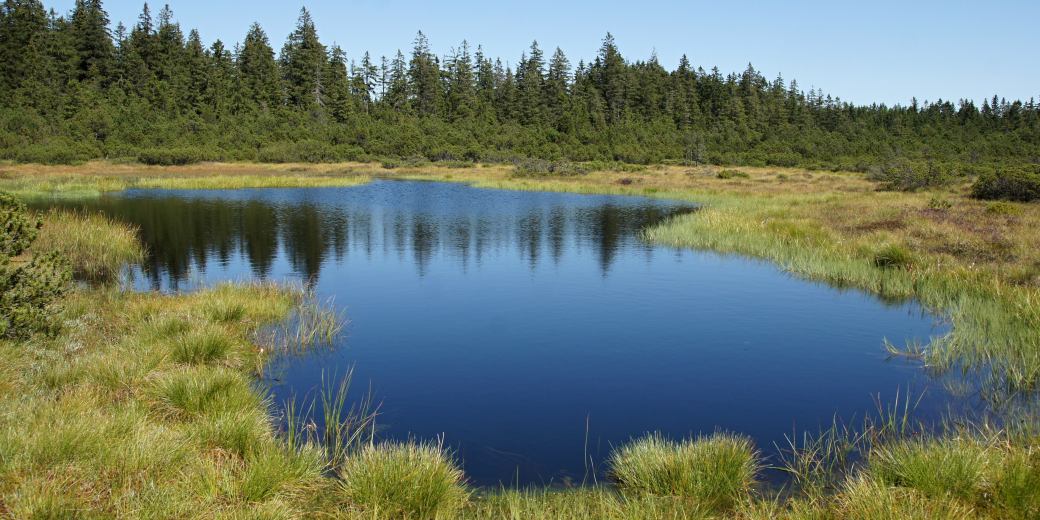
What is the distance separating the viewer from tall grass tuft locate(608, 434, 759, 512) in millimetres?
8172

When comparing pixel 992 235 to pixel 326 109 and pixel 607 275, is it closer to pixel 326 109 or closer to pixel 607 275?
pixel 607 275

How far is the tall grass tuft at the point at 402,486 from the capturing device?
7.57m

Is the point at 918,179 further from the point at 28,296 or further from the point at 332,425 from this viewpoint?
the point at 28,296

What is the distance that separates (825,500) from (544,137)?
96.6 m

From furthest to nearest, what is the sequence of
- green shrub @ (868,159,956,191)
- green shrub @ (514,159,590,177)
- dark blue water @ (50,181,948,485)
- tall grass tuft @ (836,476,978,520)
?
green shrub @ (514,159,590,177) → green shrub @ (868,159,956,191) → dark blue water @ (50,181,948,485) → tall grass tuft @ (836,476,978,520)

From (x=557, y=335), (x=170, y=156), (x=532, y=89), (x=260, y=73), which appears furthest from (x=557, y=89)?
(x=557, y=335)

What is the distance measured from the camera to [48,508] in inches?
247

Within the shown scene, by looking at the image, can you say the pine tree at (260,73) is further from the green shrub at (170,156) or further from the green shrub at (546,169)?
the green shrub at (546,169)

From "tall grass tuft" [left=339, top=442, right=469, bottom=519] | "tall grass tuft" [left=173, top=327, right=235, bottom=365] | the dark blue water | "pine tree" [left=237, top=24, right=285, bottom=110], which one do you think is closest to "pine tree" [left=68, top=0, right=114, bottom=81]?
"pine tree" [left=237, top=24, right=285, bottom=110]

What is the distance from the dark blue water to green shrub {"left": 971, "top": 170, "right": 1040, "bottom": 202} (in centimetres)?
2035

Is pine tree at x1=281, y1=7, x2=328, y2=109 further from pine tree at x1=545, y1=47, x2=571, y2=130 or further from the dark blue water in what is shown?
the dark blue water

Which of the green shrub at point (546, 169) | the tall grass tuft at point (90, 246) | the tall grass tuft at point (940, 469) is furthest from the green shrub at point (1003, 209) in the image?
the green shrub at point (546, 169)

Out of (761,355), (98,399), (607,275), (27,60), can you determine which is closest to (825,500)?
(761,355)

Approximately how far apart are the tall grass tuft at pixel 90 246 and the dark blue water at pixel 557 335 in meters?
1.06
